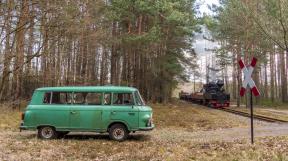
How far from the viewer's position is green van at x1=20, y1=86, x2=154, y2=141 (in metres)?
16.1

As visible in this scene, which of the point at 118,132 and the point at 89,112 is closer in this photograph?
the point at 118,132

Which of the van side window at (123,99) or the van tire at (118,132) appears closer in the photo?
the van tire at (118,132)

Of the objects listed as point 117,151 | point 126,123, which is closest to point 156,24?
point 126,123

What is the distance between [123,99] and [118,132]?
1.37 meters

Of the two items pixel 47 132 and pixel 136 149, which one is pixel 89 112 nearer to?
pixel 47 132

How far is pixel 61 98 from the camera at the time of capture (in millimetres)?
16719

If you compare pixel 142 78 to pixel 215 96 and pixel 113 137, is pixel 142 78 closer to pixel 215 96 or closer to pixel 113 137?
pixel 215 96

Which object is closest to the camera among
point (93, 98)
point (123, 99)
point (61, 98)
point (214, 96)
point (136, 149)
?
point (136, 149)

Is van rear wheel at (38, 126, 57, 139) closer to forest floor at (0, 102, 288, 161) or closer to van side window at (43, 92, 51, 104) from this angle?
forest floor at (0, 102, 288, 161)

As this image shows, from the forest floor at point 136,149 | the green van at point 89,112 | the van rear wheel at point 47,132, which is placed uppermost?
the green van at point 89,112

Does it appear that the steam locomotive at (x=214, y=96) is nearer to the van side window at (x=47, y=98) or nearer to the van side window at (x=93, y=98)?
the van side window at (x=93, y=98)

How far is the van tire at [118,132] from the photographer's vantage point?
1611cm

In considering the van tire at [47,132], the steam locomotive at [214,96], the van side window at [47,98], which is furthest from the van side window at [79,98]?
the steam locomotive at [214,96]

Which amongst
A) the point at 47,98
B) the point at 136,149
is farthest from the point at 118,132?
the point at 47,98
